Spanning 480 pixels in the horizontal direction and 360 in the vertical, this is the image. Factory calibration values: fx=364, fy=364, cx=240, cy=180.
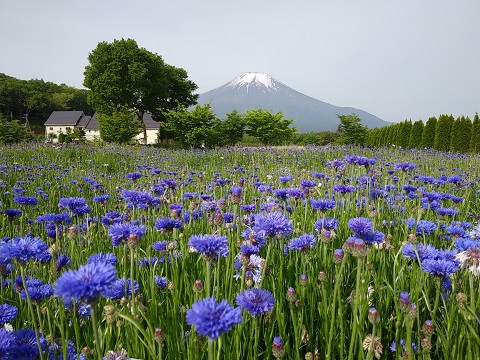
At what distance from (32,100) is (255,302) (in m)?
86.1

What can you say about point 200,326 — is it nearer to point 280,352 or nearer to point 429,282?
point 280,352

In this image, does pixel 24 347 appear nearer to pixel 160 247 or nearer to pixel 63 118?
pixel 160 247

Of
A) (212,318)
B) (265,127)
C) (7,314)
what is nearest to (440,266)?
(212,318)

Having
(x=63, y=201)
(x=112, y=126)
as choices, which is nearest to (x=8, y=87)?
(x=112, y=126)

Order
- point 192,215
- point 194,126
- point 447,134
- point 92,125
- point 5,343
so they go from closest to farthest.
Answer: point 5,343 < point 192,215 < point 447,134 < point 194,126 < point 92,125

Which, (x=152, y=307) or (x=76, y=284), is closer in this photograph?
(x=76, y=284)

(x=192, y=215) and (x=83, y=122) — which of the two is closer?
(x=192, y=215)

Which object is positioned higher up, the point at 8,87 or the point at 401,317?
the point at 8,87

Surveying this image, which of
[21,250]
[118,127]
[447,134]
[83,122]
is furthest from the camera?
[83,122]

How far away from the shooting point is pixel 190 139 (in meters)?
Answer: 23.0

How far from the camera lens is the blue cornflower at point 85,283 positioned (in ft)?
2.85

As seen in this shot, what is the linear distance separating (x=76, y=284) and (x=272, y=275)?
1274mm

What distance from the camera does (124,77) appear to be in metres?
33.7

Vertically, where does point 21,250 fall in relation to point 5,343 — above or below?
above
